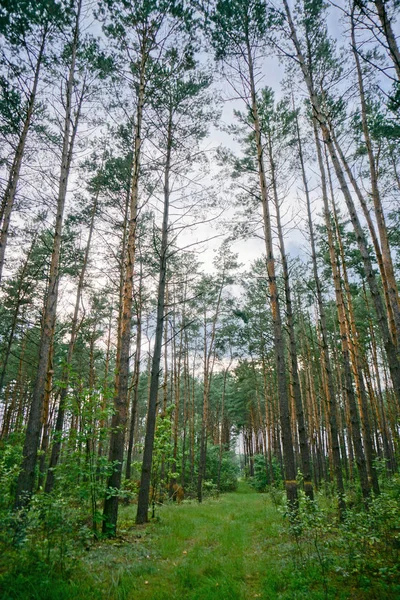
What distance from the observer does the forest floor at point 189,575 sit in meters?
3.18

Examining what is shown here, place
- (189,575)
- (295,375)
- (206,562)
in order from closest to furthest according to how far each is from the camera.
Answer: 1. (189,575)
2. (206,562)
3. (295,375)

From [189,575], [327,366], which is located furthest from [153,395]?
[327,366]

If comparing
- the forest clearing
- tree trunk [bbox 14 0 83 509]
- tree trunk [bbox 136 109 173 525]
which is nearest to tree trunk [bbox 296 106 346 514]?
the forest clearing

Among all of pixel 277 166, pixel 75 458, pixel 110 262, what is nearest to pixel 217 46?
pixel 277 166

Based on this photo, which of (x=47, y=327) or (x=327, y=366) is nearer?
(x=47, y=327)

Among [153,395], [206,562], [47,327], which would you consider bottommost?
[206,562]

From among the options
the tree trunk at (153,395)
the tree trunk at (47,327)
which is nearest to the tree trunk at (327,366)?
the tree trunk at (153,395)

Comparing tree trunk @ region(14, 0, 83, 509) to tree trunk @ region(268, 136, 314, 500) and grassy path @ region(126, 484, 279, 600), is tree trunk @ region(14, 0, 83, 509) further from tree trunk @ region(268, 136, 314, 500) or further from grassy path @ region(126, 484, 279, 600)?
tree trunk @ region(268, 136, 314, 500)

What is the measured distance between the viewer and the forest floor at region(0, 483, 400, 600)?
10.4 ft

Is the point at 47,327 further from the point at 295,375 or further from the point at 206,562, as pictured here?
the point at 295,375

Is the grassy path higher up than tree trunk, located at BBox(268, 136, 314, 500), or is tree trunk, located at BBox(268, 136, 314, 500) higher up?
tree trunk, located at BBox(268, 136, 314, 500)

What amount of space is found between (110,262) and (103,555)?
1018cm

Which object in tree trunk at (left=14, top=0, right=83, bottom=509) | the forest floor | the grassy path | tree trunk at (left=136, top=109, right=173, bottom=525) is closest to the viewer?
the forest floor

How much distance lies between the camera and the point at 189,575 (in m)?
3.99
